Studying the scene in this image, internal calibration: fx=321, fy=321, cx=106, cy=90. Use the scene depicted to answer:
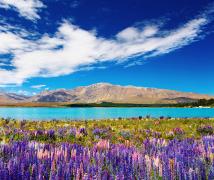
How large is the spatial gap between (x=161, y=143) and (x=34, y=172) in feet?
15.9

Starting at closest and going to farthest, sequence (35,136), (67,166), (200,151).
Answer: (67,166), (200,151), (35,136)

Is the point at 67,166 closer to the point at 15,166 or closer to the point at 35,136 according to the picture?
the point at 15,166

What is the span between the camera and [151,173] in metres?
4.73

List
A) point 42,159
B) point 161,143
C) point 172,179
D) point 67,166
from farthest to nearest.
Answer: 1. point 161,143
2. point 42,159
3. point 67,166
4. point 172,179

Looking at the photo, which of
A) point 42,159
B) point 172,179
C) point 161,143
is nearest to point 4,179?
point 42,159

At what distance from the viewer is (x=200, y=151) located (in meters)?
6.65

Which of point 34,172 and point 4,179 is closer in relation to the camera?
point 4,179

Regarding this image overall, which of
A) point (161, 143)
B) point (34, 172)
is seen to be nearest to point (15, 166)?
point (34, 172)

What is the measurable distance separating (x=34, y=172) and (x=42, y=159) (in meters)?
0.99

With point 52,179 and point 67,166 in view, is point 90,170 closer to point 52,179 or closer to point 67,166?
point 67,166

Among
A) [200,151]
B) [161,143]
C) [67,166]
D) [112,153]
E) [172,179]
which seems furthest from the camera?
[161,143]

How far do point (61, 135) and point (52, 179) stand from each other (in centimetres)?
922

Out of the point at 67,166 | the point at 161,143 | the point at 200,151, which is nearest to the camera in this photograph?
the point at 67,166

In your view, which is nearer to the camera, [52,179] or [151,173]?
[52,179]
